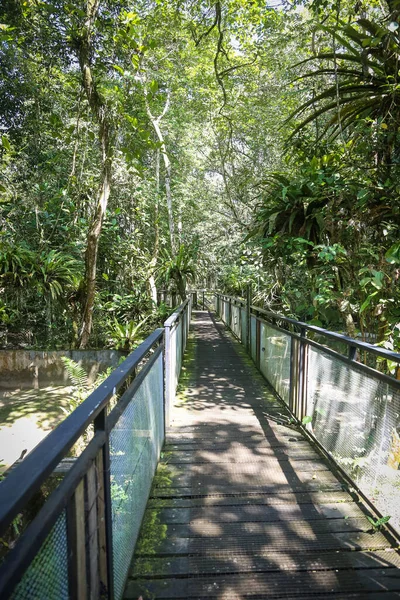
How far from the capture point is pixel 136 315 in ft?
35.0

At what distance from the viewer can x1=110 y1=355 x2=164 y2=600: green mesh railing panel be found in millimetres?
1860

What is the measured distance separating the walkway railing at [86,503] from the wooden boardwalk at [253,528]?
0.24 m

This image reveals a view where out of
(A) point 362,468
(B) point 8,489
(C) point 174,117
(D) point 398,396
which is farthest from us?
(C) point 174,117

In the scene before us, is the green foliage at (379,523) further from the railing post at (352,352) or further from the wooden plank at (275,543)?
the railing post at (352,352)

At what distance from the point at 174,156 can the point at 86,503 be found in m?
8.83

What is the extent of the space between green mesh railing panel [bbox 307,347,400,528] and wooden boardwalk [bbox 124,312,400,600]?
18 cm

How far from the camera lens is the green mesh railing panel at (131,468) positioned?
1860 millimetres

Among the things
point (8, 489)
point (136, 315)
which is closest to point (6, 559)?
point (8, 489)

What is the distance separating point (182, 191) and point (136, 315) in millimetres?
7094

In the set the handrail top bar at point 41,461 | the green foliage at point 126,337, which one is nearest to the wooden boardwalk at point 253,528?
the handrail top bar at point 41,461

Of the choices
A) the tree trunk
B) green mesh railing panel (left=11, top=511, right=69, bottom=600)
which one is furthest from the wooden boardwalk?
the tree trunk

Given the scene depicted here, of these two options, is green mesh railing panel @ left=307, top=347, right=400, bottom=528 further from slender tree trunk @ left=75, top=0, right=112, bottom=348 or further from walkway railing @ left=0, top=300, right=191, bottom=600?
slender tree trunk @ left=75, top=0, right=112, bottom=348

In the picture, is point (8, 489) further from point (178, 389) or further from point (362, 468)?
point (178, 389)

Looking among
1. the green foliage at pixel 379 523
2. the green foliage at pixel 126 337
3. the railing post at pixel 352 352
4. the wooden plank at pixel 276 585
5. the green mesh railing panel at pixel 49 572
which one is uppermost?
the railing post at pixel 352 352
